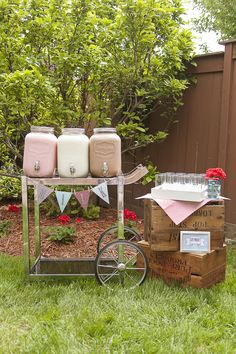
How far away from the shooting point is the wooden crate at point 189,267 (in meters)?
3.36

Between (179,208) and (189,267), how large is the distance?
50 centimetres

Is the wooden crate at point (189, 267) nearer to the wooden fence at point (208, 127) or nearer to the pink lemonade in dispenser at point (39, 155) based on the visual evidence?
the pink lemonade in dispenser at point (39, 155)

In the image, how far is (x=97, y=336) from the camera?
255 centimetres

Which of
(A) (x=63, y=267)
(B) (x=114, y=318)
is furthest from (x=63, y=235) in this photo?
(B) (x=114, y=318)

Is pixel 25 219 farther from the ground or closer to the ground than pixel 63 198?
closer to the ground

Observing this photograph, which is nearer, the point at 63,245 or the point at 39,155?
the point at 39,155

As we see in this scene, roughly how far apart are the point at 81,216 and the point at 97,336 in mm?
3200

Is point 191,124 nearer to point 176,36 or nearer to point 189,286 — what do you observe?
point 176,36

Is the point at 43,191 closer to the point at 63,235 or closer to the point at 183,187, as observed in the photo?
the point at 183,187

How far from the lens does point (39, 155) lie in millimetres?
3400

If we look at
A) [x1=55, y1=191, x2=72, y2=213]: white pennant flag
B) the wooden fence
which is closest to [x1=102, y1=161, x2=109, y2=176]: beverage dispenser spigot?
[x1=55, y1=191, x2=72, y2=213]: white pennant flag

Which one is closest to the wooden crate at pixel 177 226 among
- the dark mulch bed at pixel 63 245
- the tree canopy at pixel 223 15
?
the dark mulch bed at pixel 63 245

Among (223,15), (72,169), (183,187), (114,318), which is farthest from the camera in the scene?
(223,15)

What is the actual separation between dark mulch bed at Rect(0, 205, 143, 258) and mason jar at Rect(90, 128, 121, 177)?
1.38m
